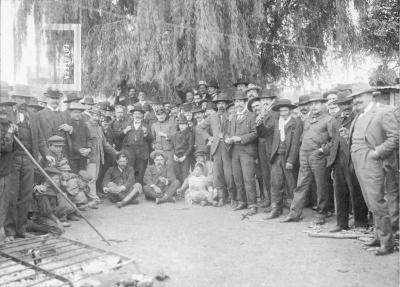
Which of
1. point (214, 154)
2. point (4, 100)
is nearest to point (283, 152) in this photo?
point (214, 154)

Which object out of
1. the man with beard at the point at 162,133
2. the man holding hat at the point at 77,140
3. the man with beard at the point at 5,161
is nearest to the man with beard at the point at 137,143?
the man with beard at the point at 162,133

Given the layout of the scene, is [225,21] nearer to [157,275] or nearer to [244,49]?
[244,49]

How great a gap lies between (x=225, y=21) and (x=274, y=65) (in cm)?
193

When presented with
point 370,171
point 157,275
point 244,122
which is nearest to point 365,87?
point 370,171

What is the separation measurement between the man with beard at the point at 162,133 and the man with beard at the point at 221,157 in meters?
1.02

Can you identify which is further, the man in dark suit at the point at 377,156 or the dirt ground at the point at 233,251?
A: the man in dark suit at the point at 377,156

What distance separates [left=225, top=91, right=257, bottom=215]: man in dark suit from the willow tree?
9.54 feet

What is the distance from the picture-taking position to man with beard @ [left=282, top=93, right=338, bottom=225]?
6336 millimetres

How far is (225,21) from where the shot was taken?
10.5 m

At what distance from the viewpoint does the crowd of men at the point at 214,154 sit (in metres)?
5.12

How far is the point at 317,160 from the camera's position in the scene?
6344mm

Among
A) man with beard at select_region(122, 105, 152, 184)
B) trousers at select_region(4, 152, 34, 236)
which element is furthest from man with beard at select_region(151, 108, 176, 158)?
trousers at select_region(4, 152, 34, 236)

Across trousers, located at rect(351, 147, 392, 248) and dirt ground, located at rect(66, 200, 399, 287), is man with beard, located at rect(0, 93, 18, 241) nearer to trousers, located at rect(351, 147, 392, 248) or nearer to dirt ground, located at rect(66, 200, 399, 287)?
dirt ground, located at rect(66, 200, 399, 287)

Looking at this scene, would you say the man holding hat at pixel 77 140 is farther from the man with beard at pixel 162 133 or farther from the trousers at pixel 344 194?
the trousers at pixel 344 194
